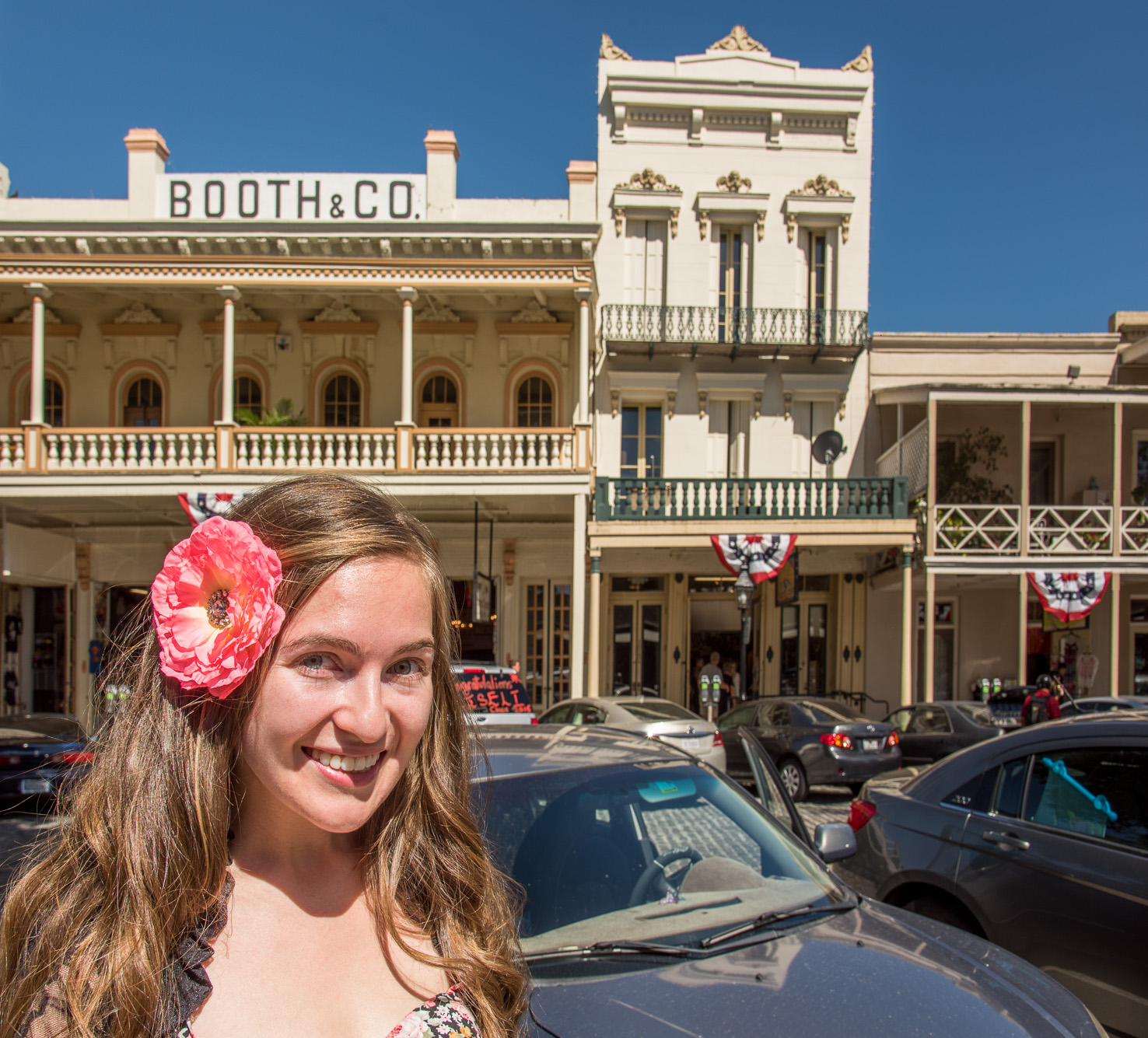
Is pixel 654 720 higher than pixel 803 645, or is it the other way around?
pixel 654 720

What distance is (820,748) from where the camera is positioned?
39.3ft

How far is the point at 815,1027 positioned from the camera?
2338 millimetres

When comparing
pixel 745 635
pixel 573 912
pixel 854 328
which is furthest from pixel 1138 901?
Answer: pixel 854 328

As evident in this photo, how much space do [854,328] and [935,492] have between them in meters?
3.67

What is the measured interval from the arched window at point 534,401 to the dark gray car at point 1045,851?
13.8 m

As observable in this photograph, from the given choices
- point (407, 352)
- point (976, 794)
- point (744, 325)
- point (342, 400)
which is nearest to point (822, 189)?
point (744, 325)

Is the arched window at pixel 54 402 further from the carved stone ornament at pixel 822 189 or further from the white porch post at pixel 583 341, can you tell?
the carved stone ornament at pixel 822 189

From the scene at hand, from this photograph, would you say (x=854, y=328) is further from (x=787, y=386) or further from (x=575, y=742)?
(x=575, y=742)

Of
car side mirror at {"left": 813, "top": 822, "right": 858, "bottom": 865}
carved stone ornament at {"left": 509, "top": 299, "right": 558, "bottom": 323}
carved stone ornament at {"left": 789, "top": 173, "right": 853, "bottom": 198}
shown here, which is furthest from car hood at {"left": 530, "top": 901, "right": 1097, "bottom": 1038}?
carved stone ornament at {"left": 789, "top": 173, "right": 853, "bottom": 198}

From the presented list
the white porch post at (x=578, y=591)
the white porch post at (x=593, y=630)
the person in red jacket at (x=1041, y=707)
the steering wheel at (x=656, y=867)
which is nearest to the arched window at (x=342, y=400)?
the white porch post at (x=578, y=591)

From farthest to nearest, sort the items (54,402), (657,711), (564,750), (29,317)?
(54,402)
(29,317)
(657,711)
(564,750)

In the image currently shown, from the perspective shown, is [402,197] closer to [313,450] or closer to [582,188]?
[582,188]

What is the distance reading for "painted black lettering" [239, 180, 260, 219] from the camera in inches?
642

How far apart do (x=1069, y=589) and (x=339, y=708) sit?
17.7m
